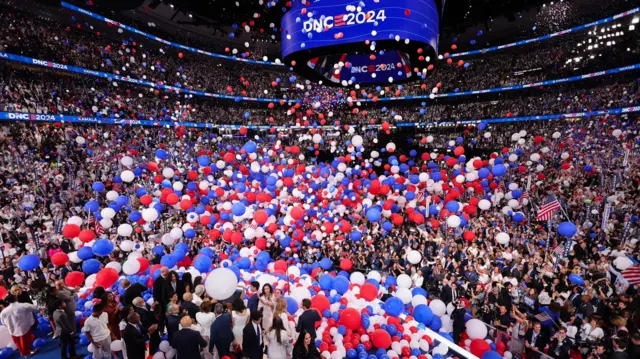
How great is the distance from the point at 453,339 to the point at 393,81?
6.16m

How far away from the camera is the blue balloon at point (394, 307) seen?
588cm

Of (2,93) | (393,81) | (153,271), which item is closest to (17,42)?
(2,93)

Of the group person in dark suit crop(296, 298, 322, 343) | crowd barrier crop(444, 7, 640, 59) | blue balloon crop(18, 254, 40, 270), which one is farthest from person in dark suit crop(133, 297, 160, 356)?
crowd barrier crop(444, 7, 640, 59)

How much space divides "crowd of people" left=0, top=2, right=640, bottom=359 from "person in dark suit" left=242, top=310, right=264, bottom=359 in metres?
0.03

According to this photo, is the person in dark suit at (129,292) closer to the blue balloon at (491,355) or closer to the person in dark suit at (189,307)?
the person in dark suit at (189,307)

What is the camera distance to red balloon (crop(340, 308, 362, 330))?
548 centimetres

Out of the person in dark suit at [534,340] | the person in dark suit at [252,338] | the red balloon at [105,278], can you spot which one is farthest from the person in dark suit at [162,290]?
the person in dark suit at [534,340]

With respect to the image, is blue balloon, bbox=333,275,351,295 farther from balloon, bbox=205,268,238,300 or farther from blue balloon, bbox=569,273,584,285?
blue balloon, bbox=569,273,584,285

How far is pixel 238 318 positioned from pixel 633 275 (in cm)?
770

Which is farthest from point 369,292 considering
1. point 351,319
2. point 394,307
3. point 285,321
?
point 285,321

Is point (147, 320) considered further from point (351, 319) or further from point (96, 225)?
point (96, 225)

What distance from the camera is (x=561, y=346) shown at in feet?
17.4

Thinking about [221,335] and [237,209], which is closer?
[221,335]

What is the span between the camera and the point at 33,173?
12.5m
